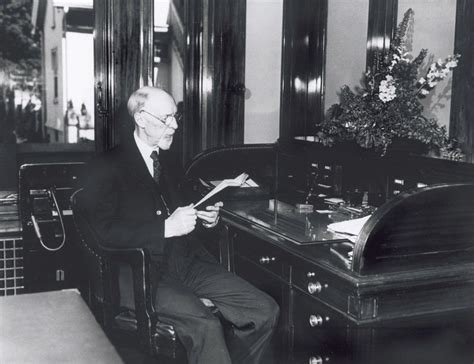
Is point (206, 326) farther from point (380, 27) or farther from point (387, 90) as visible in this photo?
point (380, 27)

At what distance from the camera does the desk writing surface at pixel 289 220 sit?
2.55m

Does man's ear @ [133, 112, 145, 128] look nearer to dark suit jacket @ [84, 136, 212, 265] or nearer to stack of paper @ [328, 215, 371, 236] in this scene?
dark suit jacket @ [84, 136, 212, 265]

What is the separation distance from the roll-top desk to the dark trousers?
5.3 inches

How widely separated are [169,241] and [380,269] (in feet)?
3.61

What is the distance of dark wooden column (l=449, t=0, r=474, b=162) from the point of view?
9.31ft

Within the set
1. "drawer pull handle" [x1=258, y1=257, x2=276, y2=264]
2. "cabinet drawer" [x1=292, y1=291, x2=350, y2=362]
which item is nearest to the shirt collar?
"drawer pull handle" [x1=258, y1=257, x2=276, y2=264]

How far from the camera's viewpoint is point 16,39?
4.31m

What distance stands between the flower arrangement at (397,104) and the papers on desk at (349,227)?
0.54m

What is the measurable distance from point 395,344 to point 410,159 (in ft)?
3.40

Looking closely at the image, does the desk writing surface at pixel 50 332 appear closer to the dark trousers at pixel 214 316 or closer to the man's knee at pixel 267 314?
the dark trousers at pixel 214 316

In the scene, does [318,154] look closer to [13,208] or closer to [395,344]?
[395,344]

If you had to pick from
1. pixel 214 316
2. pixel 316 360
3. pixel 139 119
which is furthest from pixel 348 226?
pixel 139 119

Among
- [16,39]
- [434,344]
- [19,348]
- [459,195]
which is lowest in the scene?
[434,344]

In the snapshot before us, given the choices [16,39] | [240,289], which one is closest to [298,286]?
[240,289]
